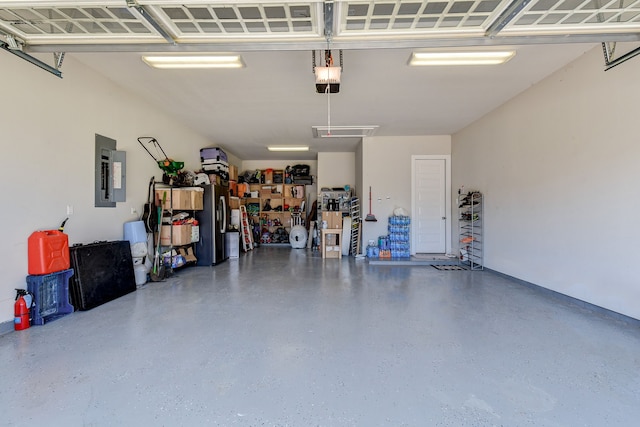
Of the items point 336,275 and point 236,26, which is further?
point 336,275

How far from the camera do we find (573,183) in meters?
3.83

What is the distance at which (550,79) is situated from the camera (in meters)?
4.14

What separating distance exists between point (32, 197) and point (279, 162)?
7.83 meters

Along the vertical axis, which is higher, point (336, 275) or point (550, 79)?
point (550, 79)

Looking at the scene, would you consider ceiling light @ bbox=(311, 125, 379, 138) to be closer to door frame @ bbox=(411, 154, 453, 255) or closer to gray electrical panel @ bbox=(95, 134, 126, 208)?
door frame @ bbox=(411, 154, 453, 255)

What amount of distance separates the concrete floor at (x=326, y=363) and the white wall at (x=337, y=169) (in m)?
5.47

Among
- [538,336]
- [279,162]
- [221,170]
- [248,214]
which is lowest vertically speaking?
[538,336]

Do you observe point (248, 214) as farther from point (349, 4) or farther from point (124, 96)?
point (349, 4)

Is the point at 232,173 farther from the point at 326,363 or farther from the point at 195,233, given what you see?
the point at 326,363

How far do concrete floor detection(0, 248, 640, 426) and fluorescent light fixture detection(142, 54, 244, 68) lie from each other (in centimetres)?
297

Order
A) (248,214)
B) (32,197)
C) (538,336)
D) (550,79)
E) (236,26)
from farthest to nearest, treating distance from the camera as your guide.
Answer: (248,214)
(550,79)
(32,197)
(538,336)
(236,26)

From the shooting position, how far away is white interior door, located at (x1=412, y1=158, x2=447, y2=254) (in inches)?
292

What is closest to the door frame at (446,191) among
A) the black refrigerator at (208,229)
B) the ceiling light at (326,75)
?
Result: the ceiling light at (326,75)

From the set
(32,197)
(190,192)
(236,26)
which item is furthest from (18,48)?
(190,192)
